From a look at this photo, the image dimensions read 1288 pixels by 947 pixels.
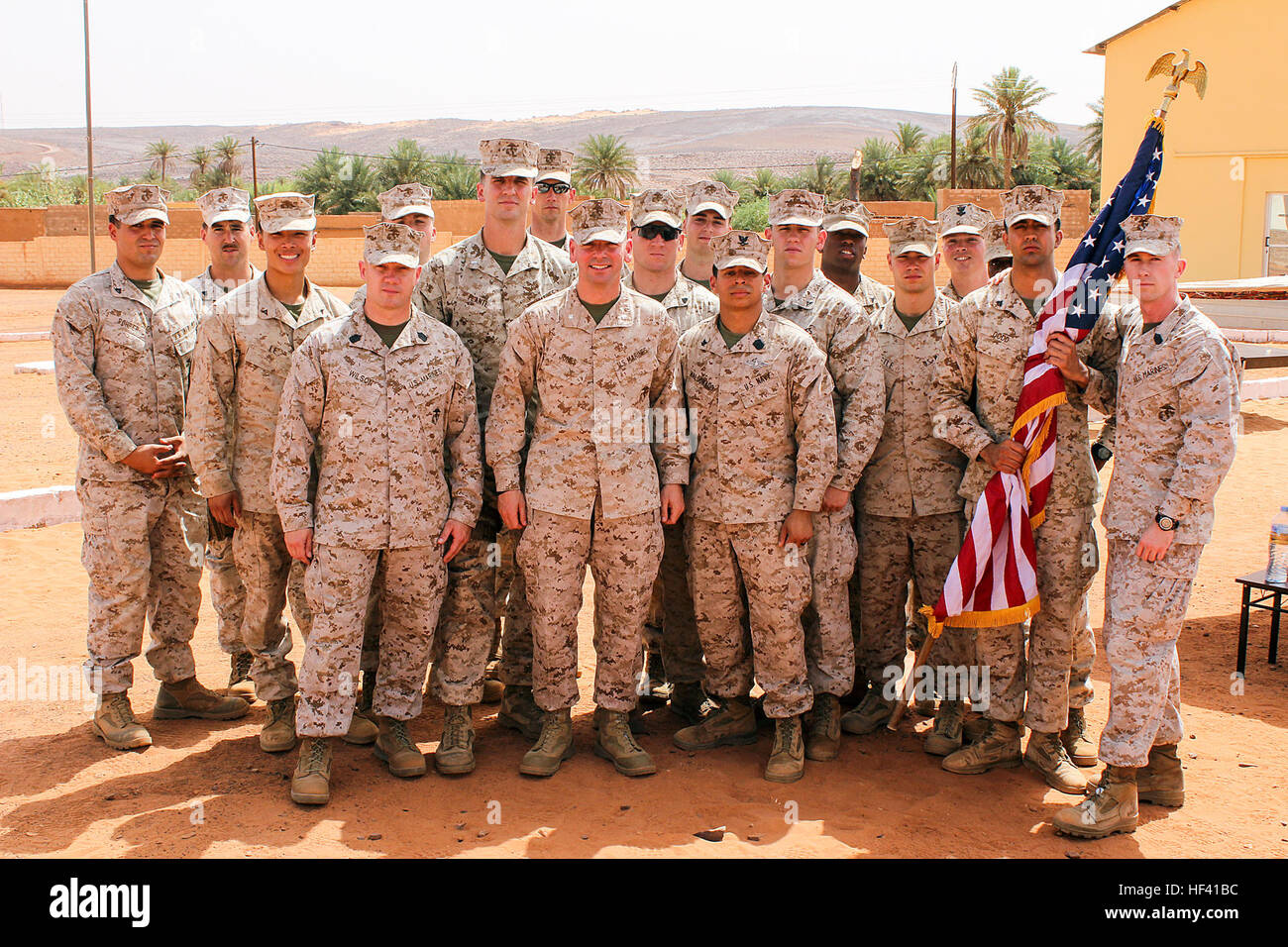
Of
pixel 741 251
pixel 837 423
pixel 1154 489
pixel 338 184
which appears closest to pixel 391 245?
pixel 741 251

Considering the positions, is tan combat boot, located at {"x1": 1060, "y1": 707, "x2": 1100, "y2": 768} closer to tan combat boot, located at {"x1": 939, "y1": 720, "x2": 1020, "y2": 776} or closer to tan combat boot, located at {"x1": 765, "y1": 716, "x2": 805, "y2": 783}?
tan combat boot, located at {"x1": 939, "y1": 720, "x2": 1020, "y2": 776}

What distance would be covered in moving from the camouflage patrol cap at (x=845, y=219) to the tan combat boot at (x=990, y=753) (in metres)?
2.57

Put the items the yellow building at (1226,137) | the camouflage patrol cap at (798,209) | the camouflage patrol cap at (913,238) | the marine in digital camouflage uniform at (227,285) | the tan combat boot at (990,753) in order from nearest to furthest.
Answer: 1. the tan combat boot at (990,753)
2. the camouflage patrol cap at (798,209)
3. the camouflage patrol cap at (913,238)
4. the marine in digital camouflage uniform at (227,285)
5. the yellow building at (1226,137)

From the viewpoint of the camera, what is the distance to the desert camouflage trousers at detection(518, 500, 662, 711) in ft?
17.0

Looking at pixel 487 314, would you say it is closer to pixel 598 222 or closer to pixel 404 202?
pixel 404 202

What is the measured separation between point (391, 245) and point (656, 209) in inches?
53.5

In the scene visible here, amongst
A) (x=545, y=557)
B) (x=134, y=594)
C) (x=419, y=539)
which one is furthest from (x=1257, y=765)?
(x=134, y=594)

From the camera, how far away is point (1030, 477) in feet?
16.7

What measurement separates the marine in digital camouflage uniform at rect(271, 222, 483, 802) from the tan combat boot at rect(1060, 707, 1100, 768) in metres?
3.06

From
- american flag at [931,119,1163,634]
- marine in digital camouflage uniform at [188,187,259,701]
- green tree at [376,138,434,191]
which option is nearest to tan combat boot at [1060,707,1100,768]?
american flag at [931,119,1163,634]

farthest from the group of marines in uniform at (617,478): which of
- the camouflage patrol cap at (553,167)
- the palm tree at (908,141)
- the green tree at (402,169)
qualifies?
the palm tree at (908,141)

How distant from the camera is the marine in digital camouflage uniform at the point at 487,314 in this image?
5.33m

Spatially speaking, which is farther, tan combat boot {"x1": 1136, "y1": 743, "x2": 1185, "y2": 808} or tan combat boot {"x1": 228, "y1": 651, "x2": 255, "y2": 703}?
tan combat boot {"x1": 228, "y1": 651, "x2": 255, "y2": 703}

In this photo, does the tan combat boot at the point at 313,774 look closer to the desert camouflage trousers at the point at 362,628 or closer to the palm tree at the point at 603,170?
the desert camouflage trousers at the point at 362,628
